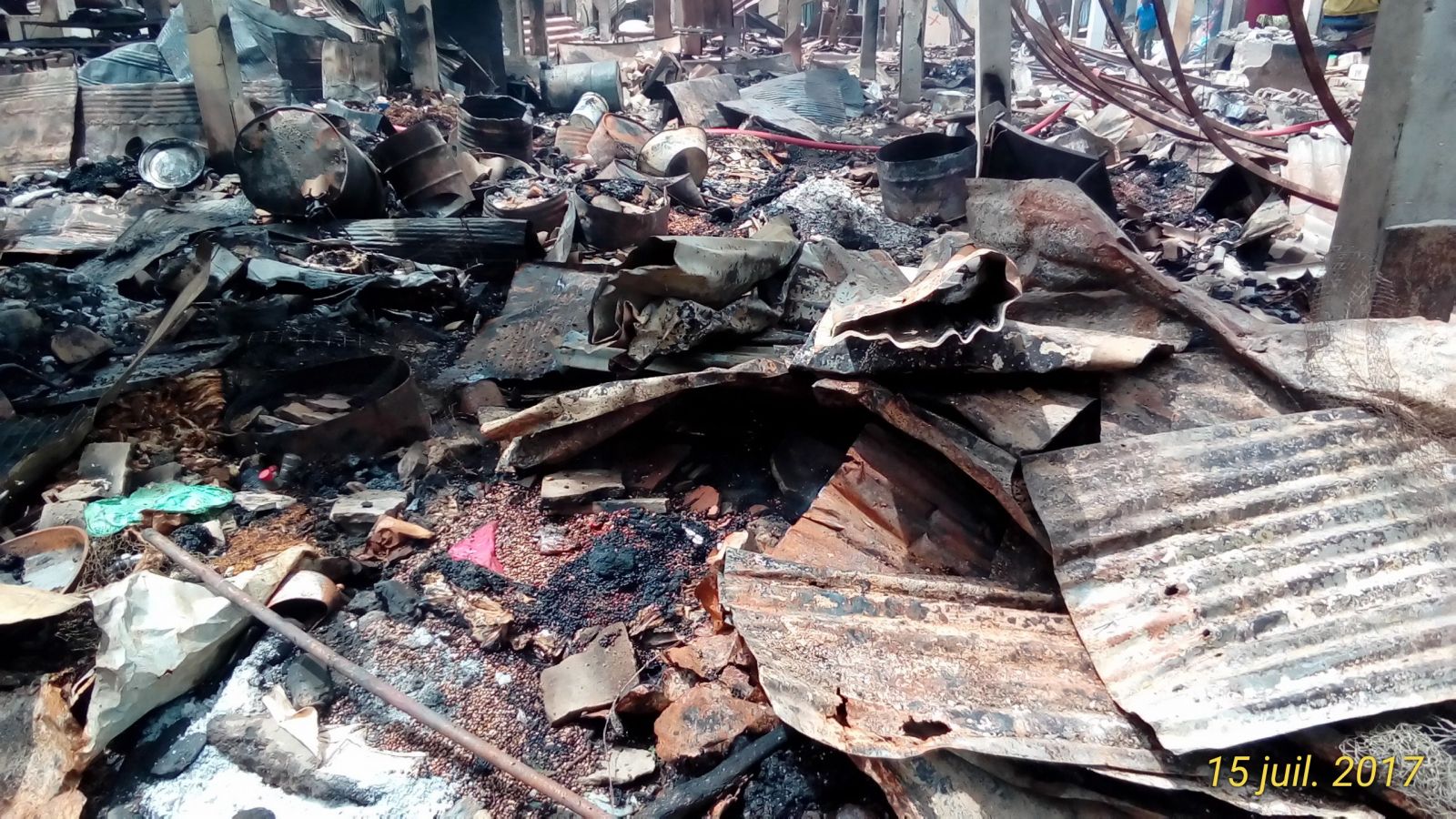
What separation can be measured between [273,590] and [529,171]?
5876 mm

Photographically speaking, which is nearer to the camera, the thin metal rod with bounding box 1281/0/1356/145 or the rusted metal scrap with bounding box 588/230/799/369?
the rusted metal scrap with bounding box 588/230/799/369

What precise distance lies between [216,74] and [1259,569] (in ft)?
26.4

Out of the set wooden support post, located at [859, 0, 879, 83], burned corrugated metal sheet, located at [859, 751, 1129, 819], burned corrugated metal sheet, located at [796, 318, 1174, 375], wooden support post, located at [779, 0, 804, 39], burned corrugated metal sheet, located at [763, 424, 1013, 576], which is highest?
wooden support post, located at [779, 0, 804, 39]

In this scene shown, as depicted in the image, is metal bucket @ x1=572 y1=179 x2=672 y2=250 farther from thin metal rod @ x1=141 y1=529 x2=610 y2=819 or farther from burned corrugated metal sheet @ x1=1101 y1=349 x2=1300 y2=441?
burned corrugated metal sheet @ x1=1101 y1=349 x2=1300 y2=441

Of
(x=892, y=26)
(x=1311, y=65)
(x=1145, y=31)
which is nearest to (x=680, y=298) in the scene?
(x=1311, y=65)

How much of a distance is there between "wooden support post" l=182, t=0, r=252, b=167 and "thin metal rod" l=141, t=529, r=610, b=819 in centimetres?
569

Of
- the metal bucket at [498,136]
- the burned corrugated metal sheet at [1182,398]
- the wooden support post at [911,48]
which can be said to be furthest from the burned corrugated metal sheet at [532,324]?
the wooden support post at [911,48]

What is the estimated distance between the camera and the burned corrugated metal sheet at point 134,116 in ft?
25.6

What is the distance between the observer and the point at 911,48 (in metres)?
10.5

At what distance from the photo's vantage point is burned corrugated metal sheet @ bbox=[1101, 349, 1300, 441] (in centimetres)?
235

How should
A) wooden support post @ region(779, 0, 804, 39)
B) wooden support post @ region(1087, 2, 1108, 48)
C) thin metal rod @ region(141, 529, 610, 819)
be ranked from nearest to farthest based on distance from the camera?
thin metal rod @ region(141, 529, 610, 819), wooden support post @ region(779, 0, 804, 39), wooden support post @ region(1087, 2, 1108, 48)

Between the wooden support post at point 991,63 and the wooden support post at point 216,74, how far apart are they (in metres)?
6.09

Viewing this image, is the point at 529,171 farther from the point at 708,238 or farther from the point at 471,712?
the point at 471,712

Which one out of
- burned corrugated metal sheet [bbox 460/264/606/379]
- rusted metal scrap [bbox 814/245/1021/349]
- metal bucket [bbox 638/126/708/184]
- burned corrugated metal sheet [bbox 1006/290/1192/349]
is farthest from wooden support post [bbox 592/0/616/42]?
rusted metal scrap [bbox 814/245/1021/349]
